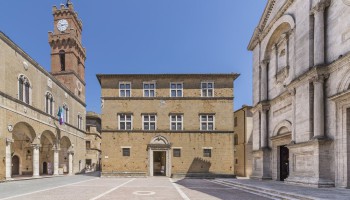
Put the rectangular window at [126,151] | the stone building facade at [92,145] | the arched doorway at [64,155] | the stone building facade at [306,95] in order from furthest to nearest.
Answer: the stone building facade at [92,145]
the arched doorway at [64,155]
the rectangular window at [126,151]
the stone building facade at [306,95]

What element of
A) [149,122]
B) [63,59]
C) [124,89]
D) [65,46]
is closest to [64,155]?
[124,89]

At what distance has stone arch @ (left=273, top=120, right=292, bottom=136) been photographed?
1877cm

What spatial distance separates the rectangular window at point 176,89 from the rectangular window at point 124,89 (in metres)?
5.26

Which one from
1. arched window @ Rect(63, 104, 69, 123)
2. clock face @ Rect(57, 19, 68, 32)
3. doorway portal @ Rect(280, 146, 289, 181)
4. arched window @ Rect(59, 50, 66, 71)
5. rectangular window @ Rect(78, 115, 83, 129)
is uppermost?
clock face @ Rect(57, 19, 68, 32)

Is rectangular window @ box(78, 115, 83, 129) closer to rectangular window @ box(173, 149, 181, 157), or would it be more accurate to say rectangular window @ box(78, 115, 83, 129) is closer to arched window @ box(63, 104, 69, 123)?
arched window @ box(63, 104, 69, 123)

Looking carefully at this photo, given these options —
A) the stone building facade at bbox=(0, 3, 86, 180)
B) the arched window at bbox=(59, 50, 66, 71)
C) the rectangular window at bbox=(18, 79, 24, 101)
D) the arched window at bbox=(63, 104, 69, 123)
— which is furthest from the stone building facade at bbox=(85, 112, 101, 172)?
the rectangular window at bbox=(18, 79, 24, 101)

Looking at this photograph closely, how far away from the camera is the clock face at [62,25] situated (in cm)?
4931

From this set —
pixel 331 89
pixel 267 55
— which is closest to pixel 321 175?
pixel 331 89

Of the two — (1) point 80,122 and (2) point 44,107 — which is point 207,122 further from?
(1) point 80,122

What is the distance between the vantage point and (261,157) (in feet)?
72.5

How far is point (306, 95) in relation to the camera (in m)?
15.9

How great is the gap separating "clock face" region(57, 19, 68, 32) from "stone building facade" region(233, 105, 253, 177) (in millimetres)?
34610

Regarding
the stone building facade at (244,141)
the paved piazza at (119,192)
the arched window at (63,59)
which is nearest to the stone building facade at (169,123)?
the stone building facade at (244,141)

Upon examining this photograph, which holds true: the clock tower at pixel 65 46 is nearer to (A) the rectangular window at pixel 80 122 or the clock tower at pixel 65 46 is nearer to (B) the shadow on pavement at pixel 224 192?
(A) the rectangular window at pixel 80 122
